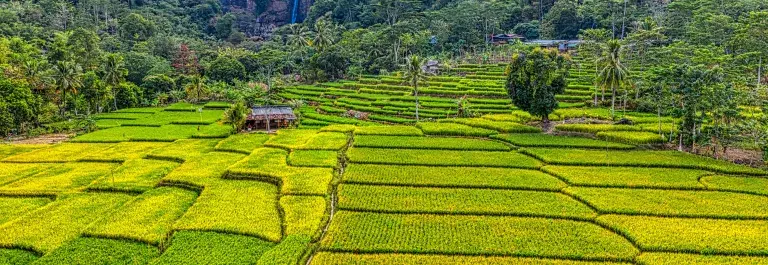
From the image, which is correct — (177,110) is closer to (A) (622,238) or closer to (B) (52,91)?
(B) (52,91)

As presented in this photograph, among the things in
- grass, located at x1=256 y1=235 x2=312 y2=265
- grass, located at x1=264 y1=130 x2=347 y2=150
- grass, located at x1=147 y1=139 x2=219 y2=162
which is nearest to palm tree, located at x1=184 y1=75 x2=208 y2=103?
grass, located at x1=147 y1=139 x2=219 y2=162

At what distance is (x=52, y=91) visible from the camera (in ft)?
206

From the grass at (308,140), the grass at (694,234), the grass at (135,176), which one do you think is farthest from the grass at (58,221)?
the grass at (694,234)

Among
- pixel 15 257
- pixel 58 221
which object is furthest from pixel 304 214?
pixel 15 257

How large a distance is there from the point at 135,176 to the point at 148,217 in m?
8.92

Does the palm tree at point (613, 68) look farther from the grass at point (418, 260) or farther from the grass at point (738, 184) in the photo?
the grass at point (418, 260)

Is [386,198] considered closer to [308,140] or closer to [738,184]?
[308,140]

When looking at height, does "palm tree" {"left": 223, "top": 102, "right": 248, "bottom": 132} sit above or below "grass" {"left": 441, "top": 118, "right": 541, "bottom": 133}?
above

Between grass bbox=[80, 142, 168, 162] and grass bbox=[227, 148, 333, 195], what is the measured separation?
434 inches

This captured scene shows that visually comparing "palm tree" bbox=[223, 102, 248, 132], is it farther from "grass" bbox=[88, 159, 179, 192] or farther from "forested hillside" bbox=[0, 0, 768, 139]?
"forested hillside" bbox=[0, 0, 768, 139]

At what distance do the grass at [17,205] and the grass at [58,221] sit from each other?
4.09 ft

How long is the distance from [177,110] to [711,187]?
59128mm

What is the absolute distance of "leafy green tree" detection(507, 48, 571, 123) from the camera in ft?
150

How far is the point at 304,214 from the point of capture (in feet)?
85.3
